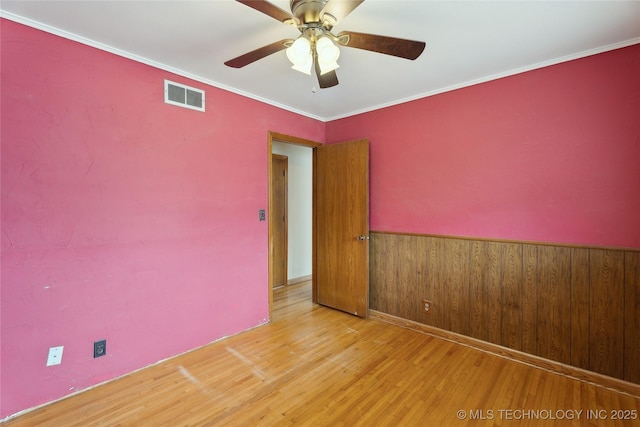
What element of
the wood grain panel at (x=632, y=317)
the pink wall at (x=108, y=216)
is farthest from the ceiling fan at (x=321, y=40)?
the wood grain panel at (x=632, y=317)

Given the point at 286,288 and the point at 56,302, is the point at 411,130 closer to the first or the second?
the point at 286,288

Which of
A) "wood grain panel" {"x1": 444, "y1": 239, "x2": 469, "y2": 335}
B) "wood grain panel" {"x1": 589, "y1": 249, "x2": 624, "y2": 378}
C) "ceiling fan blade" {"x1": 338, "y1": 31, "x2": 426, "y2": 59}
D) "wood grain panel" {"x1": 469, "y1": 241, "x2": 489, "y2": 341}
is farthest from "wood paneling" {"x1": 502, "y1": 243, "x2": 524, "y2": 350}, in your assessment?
"ceiling fan blade" {"x1": 338, "y1": 31, "x2": 426, "y2": 59}

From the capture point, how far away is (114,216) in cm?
214

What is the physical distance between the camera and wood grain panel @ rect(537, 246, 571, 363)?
2.26 m

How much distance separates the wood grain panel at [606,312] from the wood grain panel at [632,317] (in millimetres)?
25

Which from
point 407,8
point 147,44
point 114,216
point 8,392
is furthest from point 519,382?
point 147,44

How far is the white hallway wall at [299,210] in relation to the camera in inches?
185

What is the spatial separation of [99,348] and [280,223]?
2.81 m

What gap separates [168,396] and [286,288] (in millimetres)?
2565

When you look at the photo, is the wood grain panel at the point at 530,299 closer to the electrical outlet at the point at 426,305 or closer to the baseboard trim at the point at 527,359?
the baseboard trim at the point at 527,359

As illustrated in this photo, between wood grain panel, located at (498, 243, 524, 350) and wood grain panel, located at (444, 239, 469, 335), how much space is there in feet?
0.98

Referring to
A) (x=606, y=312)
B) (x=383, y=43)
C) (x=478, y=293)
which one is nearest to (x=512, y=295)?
(x=478, y=293)

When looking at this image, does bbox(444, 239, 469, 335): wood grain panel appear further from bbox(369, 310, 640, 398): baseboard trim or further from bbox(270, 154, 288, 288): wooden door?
bbox(270, 154, 288, 288): wooden door

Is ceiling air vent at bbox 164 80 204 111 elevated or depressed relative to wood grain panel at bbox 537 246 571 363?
elevated
